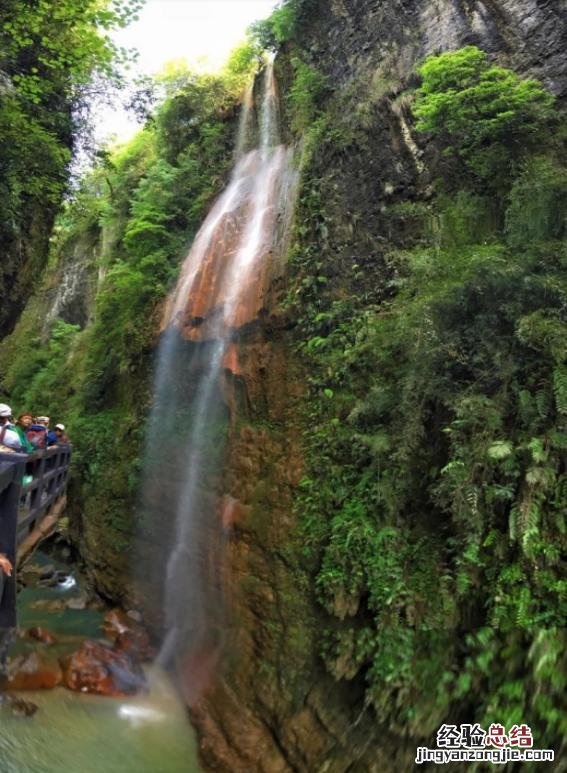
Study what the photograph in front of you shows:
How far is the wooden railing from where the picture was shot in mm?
3877

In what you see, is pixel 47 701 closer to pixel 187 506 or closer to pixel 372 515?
pixel 187 506

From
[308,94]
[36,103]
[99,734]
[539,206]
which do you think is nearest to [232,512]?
[99,734]

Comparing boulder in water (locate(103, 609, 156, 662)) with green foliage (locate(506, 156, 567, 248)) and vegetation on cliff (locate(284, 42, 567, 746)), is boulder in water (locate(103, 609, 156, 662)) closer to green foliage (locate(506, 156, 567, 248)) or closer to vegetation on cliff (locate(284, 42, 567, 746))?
vegetation on cliff (locate(284, 42, 567, 746))

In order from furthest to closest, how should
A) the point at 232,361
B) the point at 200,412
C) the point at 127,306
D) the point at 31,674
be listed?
the point at 127,306
the point at 200,412
the point at 232,361
the point at 31,674

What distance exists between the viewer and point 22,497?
6734 mm

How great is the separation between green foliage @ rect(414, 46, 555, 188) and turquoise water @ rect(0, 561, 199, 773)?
9869mm

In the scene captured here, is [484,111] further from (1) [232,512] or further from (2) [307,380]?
(1) [232,512]

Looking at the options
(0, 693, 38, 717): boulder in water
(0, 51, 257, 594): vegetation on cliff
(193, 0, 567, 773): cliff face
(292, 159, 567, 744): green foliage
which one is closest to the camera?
(292, 159, 567, 744): green foliage

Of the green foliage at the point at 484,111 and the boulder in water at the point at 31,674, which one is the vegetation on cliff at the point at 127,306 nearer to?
the boulder in water at the point at 31,674

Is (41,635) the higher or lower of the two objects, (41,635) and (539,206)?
the lower

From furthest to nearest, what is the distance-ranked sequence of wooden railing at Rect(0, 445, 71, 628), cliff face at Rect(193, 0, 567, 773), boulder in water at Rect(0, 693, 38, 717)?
1. boulder in water at Rect(0, 693, 38, 717)
2. cliff face at Rect(193, 0, 567, 773)
3. wooden railing at Rect(0, 445, 71, 628)

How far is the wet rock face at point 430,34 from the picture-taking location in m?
8.75

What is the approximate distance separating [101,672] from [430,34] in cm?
1391

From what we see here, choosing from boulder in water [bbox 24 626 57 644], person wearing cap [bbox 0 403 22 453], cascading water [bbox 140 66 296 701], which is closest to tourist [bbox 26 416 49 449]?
person wearing cap [bbox 0 403 22 453]
